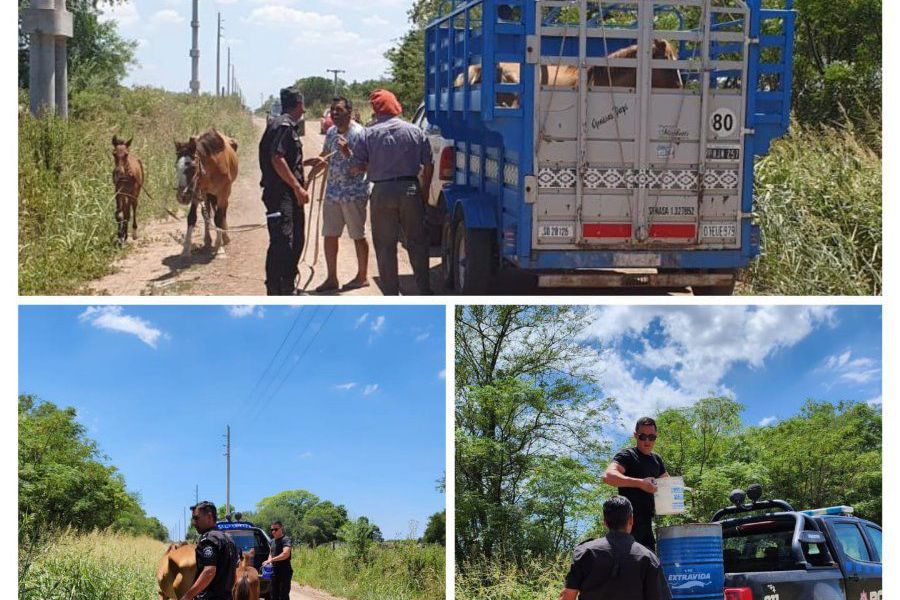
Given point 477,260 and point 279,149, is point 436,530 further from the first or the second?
point 279,149

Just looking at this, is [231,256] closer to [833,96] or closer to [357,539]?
[357,539]

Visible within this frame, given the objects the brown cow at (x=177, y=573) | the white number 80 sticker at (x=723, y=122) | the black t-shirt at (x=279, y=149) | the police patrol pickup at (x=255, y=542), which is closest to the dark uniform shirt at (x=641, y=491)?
the brown cow at (x=177, y=573)

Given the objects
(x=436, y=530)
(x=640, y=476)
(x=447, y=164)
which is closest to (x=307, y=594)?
(x=436, y=530)

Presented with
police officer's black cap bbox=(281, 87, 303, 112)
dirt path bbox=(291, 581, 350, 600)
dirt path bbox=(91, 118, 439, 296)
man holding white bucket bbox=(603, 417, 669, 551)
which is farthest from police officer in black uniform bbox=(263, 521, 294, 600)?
man holding white bucket bbox=(603, 417, 669, 551)

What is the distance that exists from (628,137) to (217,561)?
495 centimetres

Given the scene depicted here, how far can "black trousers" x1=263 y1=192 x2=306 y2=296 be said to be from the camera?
392 inches

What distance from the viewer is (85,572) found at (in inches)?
367

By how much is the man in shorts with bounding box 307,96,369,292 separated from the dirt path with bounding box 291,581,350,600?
5.86 m

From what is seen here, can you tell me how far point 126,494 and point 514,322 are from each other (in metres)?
5.34

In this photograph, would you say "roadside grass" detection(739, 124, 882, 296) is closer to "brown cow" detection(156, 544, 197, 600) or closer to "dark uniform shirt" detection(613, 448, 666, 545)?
"dark uniform shirt" detection(613, 448, 666, 545)

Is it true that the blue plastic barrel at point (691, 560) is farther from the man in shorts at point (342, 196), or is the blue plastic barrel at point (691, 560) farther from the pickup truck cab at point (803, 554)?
the man in shorts at point (342, 196)

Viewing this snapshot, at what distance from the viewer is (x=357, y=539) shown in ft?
53.7

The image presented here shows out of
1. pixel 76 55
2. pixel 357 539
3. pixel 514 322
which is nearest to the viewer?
pixel 514 322

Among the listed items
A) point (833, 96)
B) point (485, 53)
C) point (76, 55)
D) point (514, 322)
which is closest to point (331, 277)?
point (514, 322)
